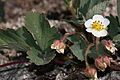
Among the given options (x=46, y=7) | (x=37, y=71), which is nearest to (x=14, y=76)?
(x=37, y=71)

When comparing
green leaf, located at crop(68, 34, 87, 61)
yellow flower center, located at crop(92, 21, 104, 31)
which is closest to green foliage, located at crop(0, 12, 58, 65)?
green leaf, located at crop(68, 34, 87, 61)

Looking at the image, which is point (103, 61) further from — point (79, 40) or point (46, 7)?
point (46, 7)

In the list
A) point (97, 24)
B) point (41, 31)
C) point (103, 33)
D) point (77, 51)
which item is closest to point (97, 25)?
point (97, 24)

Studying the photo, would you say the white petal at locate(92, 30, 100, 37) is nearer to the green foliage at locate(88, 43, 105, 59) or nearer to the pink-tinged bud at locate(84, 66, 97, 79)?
the green foliage at locate(88, 43, 105, 59)

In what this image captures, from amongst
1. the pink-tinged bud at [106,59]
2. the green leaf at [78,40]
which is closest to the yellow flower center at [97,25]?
the green leaf at [78,40]

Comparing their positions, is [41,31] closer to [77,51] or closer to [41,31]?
[41,31]
